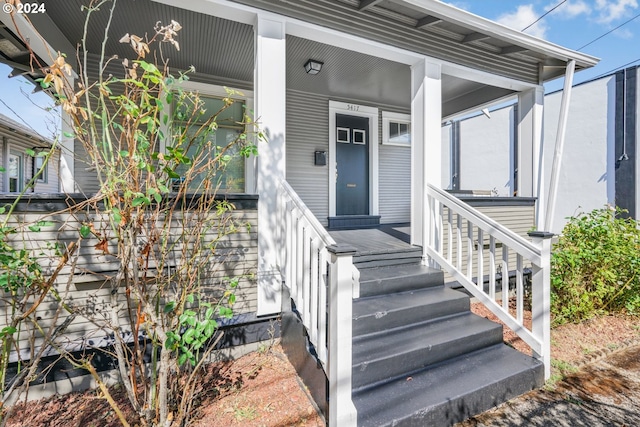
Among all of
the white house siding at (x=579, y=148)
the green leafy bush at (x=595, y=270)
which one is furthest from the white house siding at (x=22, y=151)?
the white house siding at (x=579, y=148)

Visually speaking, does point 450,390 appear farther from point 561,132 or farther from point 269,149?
point 561,132

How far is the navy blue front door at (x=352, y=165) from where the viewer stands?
19.1 ft

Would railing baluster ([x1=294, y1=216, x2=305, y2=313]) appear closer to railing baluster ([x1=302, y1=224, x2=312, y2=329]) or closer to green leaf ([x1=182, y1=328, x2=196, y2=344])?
railing baluster ([x1=302, y1=224, x2=312, y2=329])

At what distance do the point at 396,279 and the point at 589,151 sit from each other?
8682 millimetres

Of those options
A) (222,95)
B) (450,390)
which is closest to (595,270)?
(450,390)

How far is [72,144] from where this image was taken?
3.88 meters

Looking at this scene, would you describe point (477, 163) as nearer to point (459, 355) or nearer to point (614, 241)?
point (614, 241)

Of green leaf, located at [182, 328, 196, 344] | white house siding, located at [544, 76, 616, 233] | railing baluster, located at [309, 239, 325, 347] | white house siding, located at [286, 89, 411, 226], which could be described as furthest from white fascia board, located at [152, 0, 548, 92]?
white house siding, located at [544, 76, 616, 233]

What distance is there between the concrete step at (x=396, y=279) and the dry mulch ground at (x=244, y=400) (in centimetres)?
100

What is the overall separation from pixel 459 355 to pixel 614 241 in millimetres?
2714

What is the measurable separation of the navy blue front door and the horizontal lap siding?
122 inches

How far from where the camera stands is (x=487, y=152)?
11008 millimetres

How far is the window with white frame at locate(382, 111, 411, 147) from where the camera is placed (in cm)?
617

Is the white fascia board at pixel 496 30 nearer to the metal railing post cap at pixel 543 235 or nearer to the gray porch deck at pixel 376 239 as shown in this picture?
the metal railing post cap at pixel 543 235
